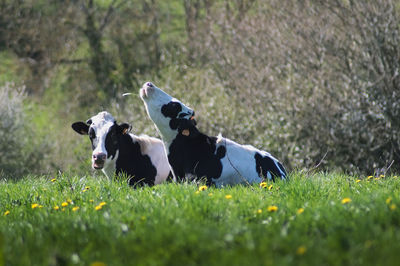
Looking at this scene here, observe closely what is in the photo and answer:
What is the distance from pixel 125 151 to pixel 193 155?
1.20 meters

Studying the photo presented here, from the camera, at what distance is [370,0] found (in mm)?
11398

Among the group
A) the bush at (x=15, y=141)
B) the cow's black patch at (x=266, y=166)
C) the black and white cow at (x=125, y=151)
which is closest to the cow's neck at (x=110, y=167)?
the black and white cow at (x=125, y=151)

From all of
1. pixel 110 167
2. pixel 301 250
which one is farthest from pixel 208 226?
pixel 110 167

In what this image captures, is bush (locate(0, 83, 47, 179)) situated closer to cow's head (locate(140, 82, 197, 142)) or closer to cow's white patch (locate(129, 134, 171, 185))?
cow's white patch (locate(129, 134, 171, 185))

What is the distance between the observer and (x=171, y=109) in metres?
6.68

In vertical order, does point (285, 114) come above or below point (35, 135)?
above

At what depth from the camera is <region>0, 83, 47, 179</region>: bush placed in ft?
49.3

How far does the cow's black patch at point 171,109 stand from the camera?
667 centimetres

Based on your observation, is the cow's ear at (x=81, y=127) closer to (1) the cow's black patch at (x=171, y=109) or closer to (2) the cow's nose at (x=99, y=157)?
(2) the cow's nose at (x=99, y=157)

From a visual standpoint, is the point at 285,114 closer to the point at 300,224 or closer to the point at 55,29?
the point at 300,224

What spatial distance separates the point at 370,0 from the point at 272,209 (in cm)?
835

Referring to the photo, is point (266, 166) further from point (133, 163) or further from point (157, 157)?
point (133, 163)

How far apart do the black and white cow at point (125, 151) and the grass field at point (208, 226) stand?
1.48 meters

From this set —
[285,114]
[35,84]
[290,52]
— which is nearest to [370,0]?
[290,52]
